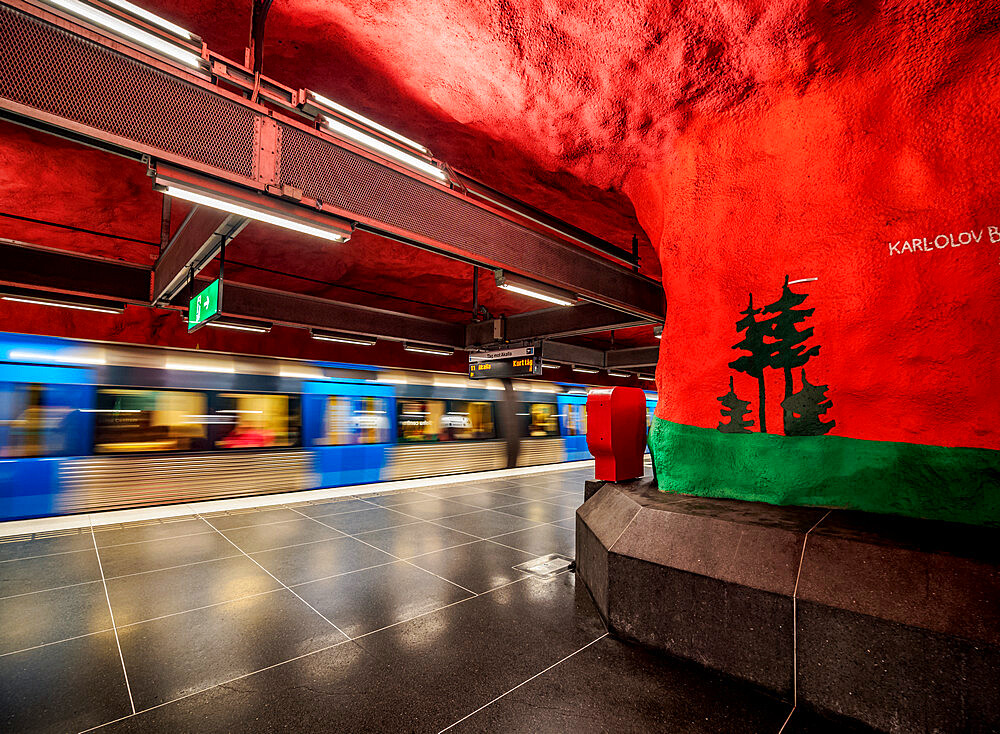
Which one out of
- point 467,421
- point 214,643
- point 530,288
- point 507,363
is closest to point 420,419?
point 467,421

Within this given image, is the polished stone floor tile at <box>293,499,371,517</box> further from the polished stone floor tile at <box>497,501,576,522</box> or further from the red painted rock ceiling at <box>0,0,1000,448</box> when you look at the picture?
the red painted rock ceiling at <box>0,0,1000,448</box>

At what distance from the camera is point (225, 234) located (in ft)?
14.3

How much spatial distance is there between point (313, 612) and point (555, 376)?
17.3m

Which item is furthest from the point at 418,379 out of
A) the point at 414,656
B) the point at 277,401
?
the point at 414,656

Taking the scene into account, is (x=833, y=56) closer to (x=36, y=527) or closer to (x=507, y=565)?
(x=507, y=565)

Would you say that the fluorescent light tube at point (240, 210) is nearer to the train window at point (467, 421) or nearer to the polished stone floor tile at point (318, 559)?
the polished stone floor tile at point (318, 559)

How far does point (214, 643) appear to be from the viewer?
110 inches

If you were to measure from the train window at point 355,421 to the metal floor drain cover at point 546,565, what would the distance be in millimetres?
5428

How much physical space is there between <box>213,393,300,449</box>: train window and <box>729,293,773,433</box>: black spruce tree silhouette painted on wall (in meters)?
7.33

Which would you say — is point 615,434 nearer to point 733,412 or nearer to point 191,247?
point 733,412

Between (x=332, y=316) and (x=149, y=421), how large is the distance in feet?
11.4

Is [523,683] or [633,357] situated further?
[633,357]

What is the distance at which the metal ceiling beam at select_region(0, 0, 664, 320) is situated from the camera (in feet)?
7.97

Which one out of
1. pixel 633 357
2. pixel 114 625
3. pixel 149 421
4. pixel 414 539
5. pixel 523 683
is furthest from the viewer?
pixel 633 357
